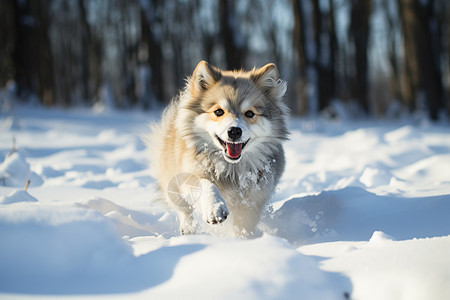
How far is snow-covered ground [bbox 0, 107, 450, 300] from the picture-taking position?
1527mm

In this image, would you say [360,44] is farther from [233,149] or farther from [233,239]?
[233,239]

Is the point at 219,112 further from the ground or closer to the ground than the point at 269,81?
closer to the ground

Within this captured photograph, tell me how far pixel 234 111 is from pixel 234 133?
1.02 feet

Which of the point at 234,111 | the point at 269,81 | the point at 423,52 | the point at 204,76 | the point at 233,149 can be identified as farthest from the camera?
the point at 423,52

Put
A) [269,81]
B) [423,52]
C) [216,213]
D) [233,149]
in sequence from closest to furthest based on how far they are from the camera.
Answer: [216,213], [233,149], [269,81], [423,52]

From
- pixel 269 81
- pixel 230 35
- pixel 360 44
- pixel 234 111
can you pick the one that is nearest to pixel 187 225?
pixel 234 111

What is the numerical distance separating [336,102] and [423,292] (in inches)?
471

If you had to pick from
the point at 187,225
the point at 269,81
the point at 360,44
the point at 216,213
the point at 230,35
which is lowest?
the point at 187,225

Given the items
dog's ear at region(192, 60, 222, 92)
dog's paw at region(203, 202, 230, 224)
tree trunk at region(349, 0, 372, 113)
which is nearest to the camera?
dog's paw at region(203, 202, 230, 224)

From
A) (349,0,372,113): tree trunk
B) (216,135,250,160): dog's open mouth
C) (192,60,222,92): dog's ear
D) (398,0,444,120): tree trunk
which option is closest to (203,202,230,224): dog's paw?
(216,135,250,160): dog's open mouth

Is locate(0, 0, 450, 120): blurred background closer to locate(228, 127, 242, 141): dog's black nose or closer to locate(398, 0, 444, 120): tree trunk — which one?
locate(398, 0, 444, 120): tree trunk

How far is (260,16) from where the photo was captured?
31234 mm

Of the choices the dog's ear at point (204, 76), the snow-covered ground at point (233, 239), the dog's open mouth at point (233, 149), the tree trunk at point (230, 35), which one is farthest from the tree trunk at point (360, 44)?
the dog's open mouth at point (233, 149)

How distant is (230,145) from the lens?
2824mm
